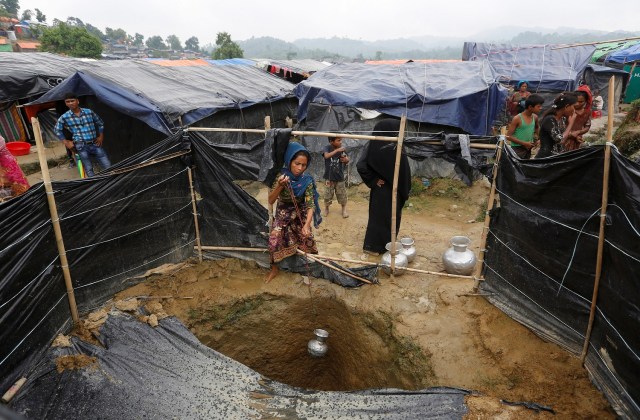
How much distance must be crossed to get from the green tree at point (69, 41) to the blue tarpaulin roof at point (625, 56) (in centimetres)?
3731

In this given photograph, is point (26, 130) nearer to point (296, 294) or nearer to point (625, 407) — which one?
point (296, 294)

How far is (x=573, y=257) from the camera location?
3.04m

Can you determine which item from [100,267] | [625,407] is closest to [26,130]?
[100,267]

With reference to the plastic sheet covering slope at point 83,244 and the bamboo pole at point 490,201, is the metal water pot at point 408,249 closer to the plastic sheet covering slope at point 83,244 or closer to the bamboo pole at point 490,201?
the bamboo pole at point 490,201

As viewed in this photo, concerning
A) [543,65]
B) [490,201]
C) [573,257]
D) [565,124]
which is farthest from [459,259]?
[543,65]

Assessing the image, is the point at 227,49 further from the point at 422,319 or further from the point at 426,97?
the point at 422,319

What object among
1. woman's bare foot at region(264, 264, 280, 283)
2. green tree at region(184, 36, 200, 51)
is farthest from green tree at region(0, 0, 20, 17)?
woman's bare foot at region(264, 264, 280, 283)

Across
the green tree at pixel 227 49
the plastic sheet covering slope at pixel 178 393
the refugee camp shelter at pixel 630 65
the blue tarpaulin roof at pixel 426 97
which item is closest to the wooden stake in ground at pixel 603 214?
the plastic sheet covering slope at pixel 178 393

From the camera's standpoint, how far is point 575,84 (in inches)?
502

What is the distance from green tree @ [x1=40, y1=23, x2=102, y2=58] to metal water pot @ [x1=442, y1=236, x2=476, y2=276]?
3803 centimetres

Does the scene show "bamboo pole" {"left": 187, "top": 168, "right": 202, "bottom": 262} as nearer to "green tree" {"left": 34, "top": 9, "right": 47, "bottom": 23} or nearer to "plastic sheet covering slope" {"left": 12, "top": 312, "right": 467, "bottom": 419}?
"plastic sheet covering slope" {"left": 12, "top": 312, "right": 467, "bottom": 419}

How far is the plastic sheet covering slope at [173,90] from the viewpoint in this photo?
7.43 meters

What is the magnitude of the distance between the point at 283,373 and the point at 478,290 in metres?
2.81

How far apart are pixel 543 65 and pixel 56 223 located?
1574 centimetres
